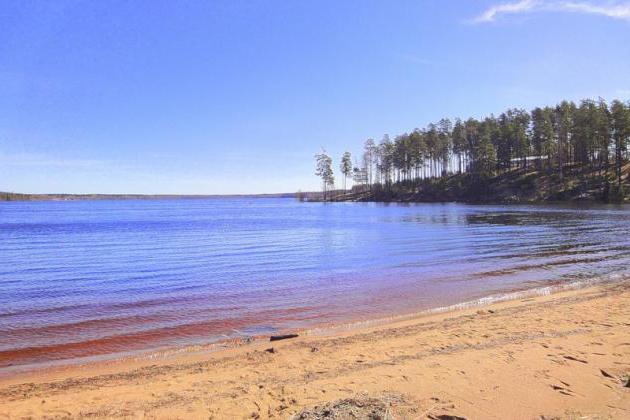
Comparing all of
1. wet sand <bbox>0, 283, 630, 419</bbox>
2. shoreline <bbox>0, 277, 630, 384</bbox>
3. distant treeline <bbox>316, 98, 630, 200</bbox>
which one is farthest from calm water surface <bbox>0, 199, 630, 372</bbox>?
distant treeline <bbox>316, 98, 630, 200</bbox>

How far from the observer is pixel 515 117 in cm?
11844

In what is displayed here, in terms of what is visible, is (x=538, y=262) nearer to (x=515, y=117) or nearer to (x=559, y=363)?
(x=559, y=363)

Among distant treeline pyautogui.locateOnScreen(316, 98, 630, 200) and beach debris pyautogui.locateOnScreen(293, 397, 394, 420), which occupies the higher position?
distant treeline pyautogui.locateOnScreen(316, 98, 630, 200)

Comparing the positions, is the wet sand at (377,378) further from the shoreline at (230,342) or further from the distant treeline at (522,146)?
the distant treeline at (522,146)

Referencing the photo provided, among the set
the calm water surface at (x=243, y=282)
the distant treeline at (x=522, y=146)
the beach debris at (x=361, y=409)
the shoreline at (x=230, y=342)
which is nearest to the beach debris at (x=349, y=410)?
the beach debris at (x=361, y=409)

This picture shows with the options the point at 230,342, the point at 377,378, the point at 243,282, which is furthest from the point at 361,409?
the point at 243,282

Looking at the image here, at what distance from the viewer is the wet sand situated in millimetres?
5719

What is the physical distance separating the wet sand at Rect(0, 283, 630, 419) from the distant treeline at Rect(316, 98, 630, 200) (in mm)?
83721

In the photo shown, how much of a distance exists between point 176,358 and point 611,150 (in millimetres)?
107140

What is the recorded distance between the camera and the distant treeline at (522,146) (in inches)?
3312

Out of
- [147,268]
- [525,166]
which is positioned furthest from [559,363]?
[525,166]

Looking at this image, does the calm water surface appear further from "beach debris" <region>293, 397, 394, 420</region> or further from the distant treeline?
the distant treeline

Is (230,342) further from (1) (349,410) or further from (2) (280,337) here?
(1) (349,410)

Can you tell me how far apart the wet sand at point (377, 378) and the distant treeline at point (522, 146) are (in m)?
83.7
